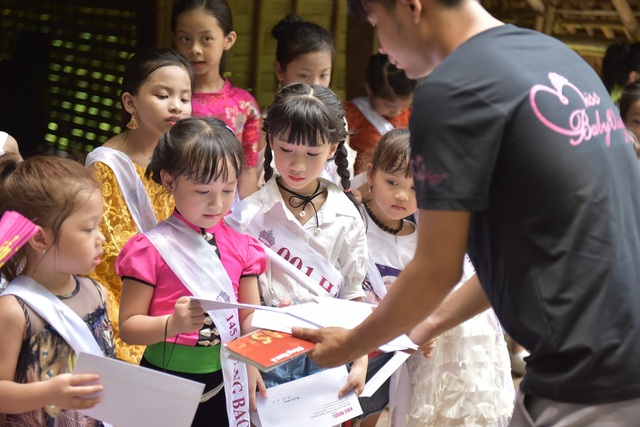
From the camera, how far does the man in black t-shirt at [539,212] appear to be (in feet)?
5.16

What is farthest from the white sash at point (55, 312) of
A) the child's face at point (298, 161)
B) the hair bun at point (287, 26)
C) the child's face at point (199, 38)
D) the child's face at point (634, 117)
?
the child's face at point (634, 117)

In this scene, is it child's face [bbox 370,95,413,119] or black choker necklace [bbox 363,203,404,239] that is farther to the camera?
child's face [bbox 370,95,413,119]

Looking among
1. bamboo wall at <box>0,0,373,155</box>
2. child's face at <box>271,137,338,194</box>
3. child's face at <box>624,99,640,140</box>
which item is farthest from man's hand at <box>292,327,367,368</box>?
bamboo wall at <box>0,0,373,155</box>

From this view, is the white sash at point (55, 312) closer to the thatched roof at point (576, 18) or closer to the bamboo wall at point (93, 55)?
the bamboo wall at point (93, 55)

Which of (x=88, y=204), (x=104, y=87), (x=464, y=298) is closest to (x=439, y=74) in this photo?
(x=464, y=298)

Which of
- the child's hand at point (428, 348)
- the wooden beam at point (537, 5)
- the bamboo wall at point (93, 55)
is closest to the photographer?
the child's hand at point (428, 348)

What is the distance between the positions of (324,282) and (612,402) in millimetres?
1313

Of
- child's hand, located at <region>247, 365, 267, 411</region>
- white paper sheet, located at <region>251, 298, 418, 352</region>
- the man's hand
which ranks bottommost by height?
child's hand, located at <region>247, 365, 267, 411</region>

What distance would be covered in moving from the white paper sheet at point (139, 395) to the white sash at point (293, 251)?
871 mm

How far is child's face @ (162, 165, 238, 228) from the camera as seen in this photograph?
249 centimetres

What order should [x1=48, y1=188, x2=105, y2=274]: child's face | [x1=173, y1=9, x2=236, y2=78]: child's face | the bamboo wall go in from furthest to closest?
the bamboo wall
[x1=173, y1=9, x2=236, y2=78]: child's face
[x1=48, y1=188, x2=105, y2=274]: child's face

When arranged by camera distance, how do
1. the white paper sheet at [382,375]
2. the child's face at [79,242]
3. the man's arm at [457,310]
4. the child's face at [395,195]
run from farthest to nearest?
1. the child's face at [395,195]
2. the white paper sheet at [382,375]
3. the child's face at [79,242]
4. the man's arm at [457,310]

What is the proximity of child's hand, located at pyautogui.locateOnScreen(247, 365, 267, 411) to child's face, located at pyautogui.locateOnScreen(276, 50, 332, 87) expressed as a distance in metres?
1.56

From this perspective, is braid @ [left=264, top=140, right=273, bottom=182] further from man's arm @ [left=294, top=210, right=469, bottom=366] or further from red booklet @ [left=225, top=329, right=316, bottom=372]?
man's arm @ [left=294, top=210, right=469, bottom=366]
